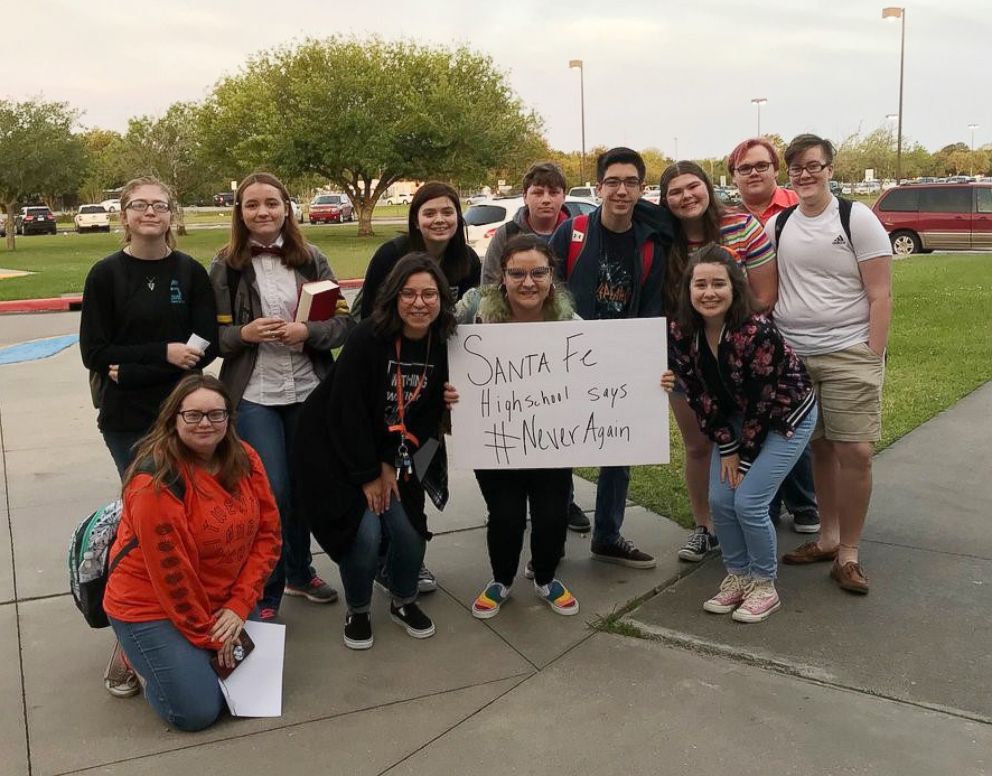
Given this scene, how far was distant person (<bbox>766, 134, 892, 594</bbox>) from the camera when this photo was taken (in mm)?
3793

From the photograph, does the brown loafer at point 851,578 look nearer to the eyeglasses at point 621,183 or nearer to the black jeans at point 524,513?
the black jeans at point 524,513

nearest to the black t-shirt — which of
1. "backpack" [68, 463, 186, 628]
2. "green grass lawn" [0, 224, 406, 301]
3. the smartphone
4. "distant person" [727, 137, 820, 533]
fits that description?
"distant person" [727, 137, 820, 533]

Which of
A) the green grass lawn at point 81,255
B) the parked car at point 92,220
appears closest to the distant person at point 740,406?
the green grass lawn at point 81,255

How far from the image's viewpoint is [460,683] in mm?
3256

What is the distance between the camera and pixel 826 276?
3.86 m

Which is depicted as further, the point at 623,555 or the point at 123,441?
the point at 623,555

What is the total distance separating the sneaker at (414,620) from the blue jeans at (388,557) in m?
0.03

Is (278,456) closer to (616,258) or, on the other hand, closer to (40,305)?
(616,258)

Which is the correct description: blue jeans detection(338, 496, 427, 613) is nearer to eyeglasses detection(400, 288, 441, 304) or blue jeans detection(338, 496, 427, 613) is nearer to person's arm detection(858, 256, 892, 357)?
eyeglasses detection(400, 288, 441, 304)

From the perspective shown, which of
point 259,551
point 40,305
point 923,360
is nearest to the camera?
point 259,551

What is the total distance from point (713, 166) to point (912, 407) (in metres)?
75.7

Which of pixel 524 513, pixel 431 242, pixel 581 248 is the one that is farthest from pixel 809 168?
pixel 524 513

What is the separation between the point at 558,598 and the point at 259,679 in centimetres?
130

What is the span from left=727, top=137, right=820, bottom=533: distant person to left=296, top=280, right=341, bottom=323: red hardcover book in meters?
2.13
